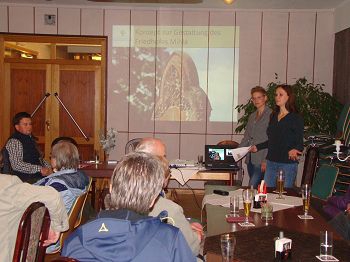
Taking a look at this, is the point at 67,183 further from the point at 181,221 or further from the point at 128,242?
the point at 128,242

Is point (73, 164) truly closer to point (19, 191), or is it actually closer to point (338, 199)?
point (19, 191)

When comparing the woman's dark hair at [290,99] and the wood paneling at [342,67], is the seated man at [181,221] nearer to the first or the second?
the woman's dark hair at [290,99]

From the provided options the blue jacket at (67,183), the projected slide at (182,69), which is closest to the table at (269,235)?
the blue jacket at (67,183)

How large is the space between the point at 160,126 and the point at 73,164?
173 inches

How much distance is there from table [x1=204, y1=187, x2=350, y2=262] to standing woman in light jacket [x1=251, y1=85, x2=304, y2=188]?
1.78 m

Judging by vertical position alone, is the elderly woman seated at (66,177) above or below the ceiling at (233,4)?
below

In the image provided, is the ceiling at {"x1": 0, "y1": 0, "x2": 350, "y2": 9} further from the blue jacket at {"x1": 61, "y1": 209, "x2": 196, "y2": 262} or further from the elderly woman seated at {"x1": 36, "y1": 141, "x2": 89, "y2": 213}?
the blue jacket at {"x1": 61, "y1": 209, "x2": 196, "y2": 262}

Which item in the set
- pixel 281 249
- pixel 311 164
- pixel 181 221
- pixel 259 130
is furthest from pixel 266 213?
pixel 259 130

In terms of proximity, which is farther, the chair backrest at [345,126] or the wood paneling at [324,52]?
the wood paneling at [324,52]

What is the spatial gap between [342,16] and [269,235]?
221 inches

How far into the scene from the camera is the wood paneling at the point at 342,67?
6.98 m

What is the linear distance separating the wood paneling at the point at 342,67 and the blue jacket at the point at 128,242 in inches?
231

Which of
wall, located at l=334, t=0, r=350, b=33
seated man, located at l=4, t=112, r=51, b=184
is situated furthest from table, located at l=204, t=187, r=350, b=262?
wall, located at l=334, t=0, r=350, b=33

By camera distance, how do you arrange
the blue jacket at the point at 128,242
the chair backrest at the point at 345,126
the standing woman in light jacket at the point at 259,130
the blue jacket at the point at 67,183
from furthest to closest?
1. the chair backrest at the point at 345,126
2. the standing woman in light jacket at the point at 259,130
3. the blue jacket at the point at 67,183
4. the blue jacket at the point at 128,242
